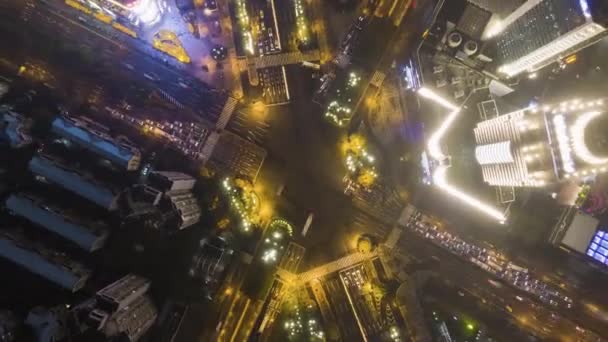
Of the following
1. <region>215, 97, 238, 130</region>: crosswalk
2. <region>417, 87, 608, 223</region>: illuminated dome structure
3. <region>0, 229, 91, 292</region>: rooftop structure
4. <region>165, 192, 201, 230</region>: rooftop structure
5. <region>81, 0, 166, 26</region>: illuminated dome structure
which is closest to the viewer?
<region>417, 87, 608, 223</region>: illuminated dome structure

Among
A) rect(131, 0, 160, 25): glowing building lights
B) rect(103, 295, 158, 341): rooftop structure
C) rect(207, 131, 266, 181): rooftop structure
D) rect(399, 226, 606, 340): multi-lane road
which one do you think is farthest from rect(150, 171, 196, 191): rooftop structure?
rect(399, 226, 606, 340): multi-lane road

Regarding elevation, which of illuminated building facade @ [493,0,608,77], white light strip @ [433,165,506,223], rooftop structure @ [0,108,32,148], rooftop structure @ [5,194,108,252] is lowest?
rooftop structure @ [5,194,108,252]

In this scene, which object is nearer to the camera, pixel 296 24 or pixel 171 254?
pixel 171 254

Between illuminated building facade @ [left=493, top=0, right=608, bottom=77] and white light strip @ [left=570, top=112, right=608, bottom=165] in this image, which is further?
illuminated building facade @ [left=493, top=0, right=608, bottom=77]

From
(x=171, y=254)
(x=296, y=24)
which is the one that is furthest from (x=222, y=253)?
(x=296, y=24)

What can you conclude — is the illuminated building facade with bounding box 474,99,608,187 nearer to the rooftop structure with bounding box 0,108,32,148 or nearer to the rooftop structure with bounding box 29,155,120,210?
the rooftop structure with bounding box 29,155,120,210

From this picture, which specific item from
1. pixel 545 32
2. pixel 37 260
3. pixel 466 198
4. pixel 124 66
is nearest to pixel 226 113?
pixel 124 66

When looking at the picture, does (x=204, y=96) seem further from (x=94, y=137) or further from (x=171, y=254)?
(x=171, y=254)
